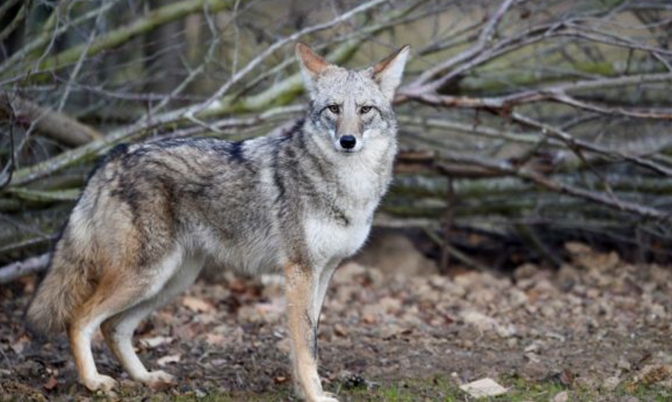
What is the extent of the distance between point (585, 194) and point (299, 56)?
4067mm

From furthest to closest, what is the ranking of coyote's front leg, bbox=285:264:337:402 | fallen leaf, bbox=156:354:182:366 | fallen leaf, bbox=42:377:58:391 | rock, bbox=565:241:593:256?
1. rock, bbox=565:241:593:256
2. fallen leaf, bbox=156:354:182:366
3. fallen leaf, bbox=42:377:58:391
4. coyote's front leg, bbox=285:264:337:402

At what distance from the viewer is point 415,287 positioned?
→ 979 centimetres

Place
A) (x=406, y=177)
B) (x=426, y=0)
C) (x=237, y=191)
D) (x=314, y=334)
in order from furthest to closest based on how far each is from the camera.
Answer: (x=406, y=177) → (x=426, y=0) → (x=237, y=191) → (x=314, y=334)

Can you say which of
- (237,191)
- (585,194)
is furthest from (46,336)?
(585,194)

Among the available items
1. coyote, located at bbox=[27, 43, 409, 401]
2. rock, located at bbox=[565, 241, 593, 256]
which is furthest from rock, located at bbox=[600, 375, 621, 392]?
rock, located at bbox=[565, 241, 593, 256]

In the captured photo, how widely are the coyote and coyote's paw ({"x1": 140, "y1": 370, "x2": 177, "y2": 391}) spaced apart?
0.03ft

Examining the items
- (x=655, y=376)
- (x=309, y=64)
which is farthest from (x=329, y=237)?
(x=655, y=376)

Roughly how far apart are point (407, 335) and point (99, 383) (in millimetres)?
2705

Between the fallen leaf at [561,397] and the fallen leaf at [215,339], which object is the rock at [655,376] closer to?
the fallen leaf at [561,397]

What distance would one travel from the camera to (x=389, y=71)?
21.0 feet

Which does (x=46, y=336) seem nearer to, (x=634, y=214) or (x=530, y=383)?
(x=530, y=383)

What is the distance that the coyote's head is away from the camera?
604cm

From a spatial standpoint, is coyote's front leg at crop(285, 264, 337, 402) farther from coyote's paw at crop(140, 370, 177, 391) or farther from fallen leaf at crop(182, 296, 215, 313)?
fallen leaf at crop(182, 296, 215, 313)

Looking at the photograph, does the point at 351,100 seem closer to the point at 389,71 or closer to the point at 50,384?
the point at 389,71
